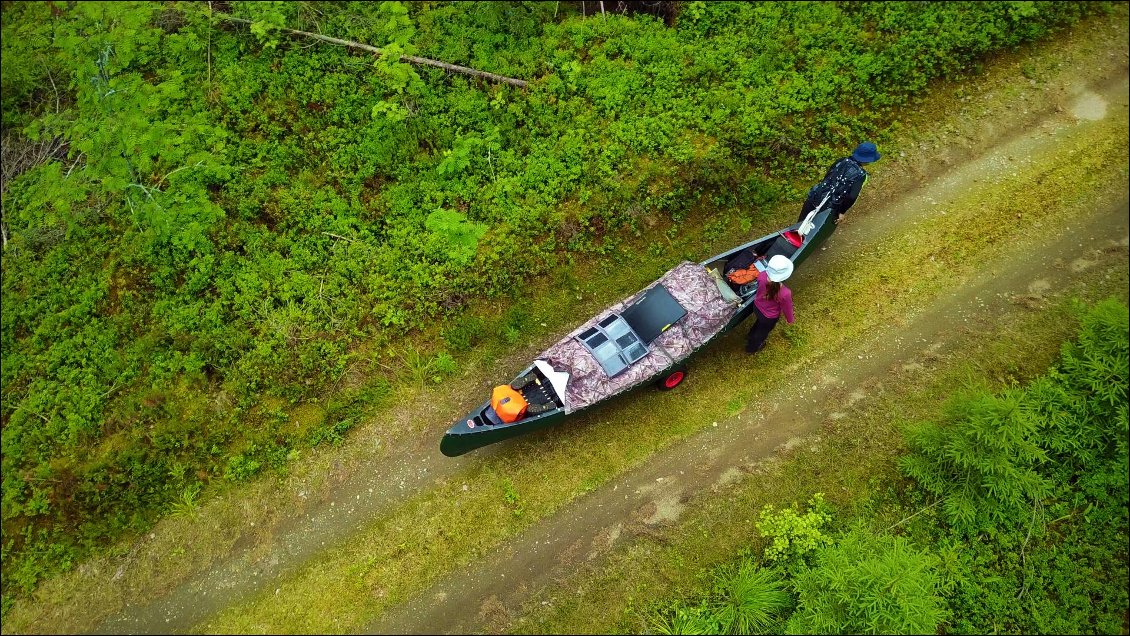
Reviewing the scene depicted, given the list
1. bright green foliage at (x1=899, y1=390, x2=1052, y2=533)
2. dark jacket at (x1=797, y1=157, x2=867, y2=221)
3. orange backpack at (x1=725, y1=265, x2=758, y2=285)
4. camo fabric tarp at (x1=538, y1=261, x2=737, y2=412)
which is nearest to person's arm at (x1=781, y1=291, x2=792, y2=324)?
orange backpack at (x1=725, y1=265, x2=758, y2=285)

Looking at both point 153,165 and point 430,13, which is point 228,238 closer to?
point 153,165

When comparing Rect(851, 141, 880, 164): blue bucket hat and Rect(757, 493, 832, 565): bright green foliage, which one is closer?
Rect(757, 493, 832, 565): bright green foliage

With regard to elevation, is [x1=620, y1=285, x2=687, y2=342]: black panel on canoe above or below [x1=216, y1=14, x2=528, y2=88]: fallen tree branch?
below

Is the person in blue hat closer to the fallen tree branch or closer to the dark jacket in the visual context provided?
the dark jacket

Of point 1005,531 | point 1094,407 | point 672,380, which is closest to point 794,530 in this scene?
point 672,380

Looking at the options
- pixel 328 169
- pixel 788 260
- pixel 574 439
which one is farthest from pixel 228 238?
pixel 788 260

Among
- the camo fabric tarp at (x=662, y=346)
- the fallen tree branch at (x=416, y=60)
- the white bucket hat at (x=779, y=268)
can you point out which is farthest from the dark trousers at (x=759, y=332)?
the fallen tree branch at (x=416, y=60)
